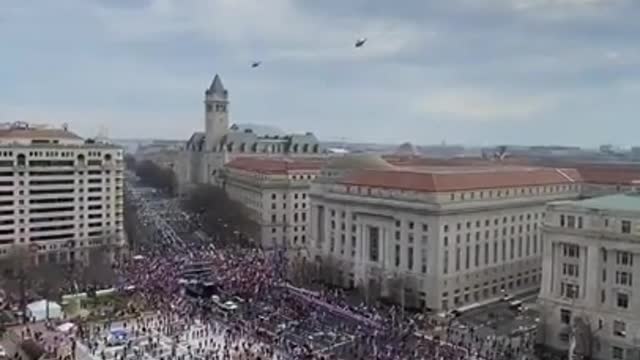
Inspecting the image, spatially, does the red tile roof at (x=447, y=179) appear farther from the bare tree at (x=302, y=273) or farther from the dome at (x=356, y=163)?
the bare tree at (x=302, y=273)

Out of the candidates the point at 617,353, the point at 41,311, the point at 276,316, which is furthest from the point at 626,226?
the point at 41,311

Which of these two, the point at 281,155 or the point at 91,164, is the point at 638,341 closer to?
the point at 91,164

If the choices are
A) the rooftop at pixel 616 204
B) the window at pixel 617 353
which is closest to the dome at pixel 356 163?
the rooftop at pixel 616 204

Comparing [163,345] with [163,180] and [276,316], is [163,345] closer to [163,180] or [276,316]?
[276,316]

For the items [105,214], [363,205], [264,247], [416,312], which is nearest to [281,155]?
[264,247]

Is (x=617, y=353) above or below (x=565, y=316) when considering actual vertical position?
below

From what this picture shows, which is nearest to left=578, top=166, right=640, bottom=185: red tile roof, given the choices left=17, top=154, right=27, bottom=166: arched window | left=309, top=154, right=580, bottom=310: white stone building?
left=309, top=154, right=580, bottom=310: white stone building

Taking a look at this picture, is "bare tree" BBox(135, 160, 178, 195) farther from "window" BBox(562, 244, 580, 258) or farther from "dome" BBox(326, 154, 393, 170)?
"window" BBox(562, 244, 580, 258)

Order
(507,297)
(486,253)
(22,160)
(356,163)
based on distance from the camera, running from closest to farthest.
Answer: (486,253) < (507,297) < (22,160) < (356,163)
